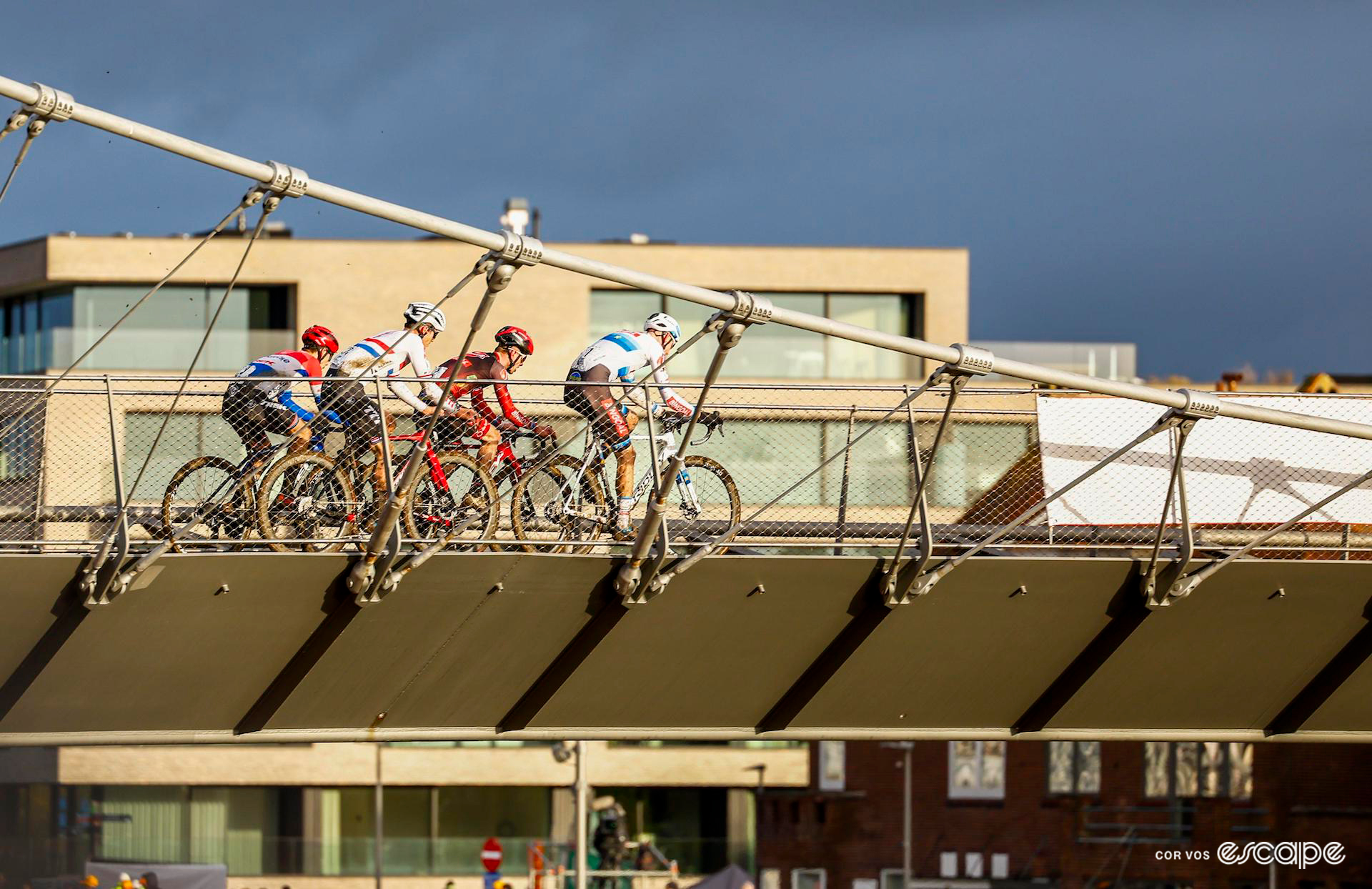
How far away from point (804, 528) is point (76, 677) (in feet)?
17.9

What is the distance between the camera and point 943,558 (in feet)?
50.3

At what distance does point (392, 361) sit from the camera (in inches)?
573

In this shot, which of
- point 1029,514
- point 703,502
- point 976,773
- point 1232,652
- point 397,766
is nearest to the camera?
point 1029,514

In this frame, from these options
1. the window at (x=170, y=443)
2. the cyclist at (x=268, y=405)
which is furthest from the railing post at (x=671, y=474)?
the window at (x=170, y=443)

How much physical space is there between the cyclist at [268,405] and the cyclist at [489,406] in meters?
0.99

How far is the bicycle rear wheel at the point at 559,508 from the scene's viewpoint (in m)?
15.0

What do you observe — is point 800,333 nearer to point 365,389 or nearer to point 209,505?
point 365,389

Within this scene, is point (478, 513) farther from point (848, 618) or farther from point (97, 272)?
point (97, 272)

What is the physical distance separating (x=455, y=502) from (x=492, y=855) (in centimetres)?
3041

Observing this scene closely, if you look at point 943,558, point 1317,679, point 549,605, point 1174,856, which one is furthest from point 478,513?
point 1174,856

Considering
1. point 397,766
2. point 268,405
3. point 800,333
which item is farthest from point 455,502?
point 397,766

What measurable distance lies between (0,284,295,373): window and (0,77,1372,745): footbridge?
103 feet

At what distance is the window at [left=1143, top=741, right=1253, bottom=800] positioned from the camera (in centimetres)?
4416

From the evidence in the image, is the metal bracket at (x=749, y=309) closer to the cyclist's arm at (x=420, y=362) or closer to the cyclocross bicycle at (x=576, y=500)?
the cyclocross bicycle at (x=576, y=500)
